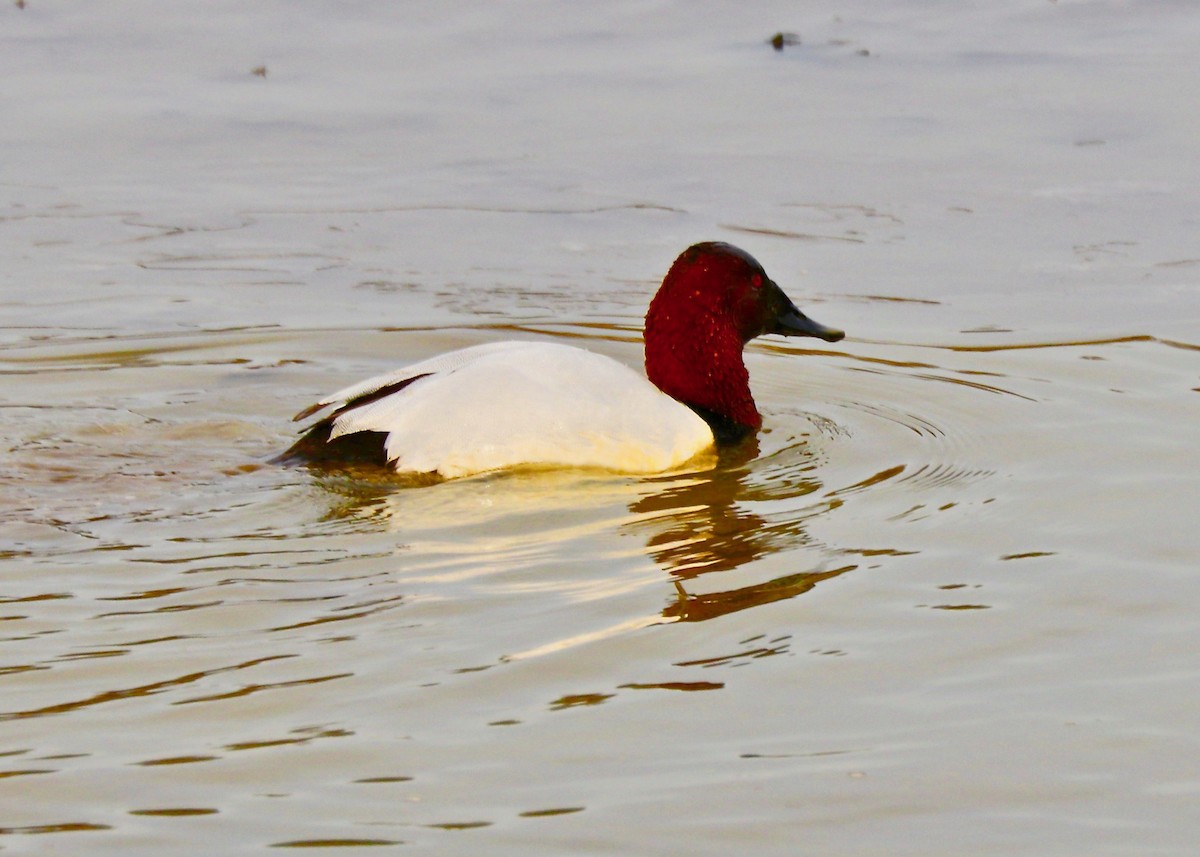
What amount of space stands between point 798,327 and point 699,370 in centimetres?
48

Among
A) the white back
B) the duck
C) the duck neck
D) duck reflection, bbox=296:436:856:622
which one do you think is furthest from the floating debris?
the white back

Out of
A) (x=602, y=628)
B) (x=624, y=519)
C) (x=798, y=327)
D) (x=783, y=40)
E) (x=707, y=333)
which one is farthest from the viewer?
(x=783, y=40)

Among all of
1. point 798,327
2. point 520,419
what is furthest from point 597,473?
point 798,327

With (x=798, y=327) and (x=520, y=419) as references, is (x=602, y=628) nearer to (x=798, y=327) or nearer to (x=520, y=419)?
(x=520, y=419)

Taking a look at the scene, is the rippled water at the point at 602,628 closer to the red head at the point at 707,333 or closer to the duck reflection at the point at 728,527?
the duck reflection at the point at 728,527

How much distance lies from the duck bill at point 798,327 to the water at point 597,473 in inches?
12.9

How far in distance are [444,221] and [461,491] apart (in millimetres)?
3941

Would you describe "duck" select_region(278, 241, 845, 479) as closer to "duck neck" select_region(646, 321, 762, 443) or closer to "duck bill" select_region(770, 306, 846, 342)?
"duck neck" select_region(646, 321, 762, 443)

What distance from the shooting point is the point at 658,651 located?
4.23 metres

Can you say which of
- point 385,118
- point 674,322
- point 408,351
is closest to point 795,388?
point 674,322

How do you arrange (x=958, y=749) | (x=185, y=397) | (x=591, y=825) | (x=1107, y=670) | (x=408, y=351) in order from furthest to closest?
1. (x=408, y=351)
2. (x=185, y=397)
3. (x=1107, y=670)
4. (x=958, y=749)
5. (x=591, y=825)

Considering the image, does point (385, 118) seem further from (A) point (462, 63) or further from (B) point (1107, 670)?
(B) point (1107, 670)

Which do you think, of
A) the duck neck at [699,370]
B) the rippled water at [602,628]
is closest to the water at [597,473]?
the rippled water at [602,628]

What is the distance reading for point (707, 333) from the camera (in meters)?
6.52
